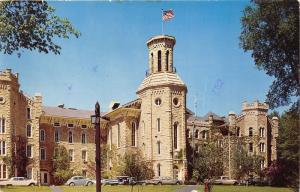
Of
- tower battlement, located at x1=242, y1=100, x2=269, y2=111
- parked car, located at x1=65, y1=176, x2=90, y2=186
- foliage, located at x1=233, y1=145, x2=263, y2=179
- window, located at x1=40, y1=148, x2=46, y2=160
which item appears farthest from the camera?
window, located at x1=40, y1=148, x2=46, y2=160

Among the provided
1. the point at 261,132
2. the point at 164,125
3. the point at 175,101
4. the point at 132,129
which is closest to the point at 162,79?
the point at 175,101

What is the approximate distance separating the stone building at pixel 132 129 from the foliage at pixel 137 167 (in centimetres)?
58

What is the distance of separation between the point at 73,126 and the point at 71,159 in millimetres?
1543

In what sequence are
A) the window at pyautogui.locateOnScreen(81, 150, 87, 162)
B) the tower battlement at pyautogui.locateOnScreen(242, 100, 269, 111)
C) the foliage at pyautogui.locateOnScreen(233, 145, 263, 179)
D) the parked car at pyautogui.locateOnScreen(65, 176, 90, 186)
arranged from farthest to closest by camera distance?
1. the window at pyautogui.locateOnScreen(81, 150, 87, 162)
2. the parked car at pyautogui.locateOnScreen(65, 176, 90, 186)
3. the foliage at pyautogui.locateOnScreen(233, 145, 263, 179)
4. the tower battlement at pyautogui.locateOnScreen(242, 100, 269, 111)

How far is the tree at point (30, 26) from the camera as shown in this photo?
1056 cm

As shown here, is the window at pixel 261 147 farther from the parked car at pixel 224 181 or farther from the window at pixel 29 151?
the window at pixel 29 151

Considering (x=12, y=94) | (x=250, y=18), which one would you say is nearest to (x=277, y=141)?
(x=250, y=18)

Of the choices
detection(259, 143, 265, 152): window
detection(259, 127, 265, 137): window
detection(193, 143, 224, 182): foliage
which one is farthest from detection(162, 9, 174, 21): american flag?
detection(259, 127, 265, 137): window

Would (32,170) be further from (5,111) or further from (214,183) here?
(214,183)

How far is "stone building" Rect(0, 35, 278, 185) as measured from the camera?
2202 centimetres

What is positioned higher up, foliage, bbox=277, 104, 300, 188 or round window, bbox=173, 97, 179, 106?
round window, bbox=173, 97, 179, 106

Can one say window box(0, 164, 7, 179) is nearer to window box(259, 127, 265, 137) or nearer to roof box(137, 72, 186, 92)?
roof box(137, 72, 186, 92)

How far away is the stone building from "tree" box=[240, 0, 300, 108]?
7.96 metres

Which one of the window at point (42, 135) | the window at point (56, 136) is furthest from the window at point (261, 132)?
the window at point (42, 135)
